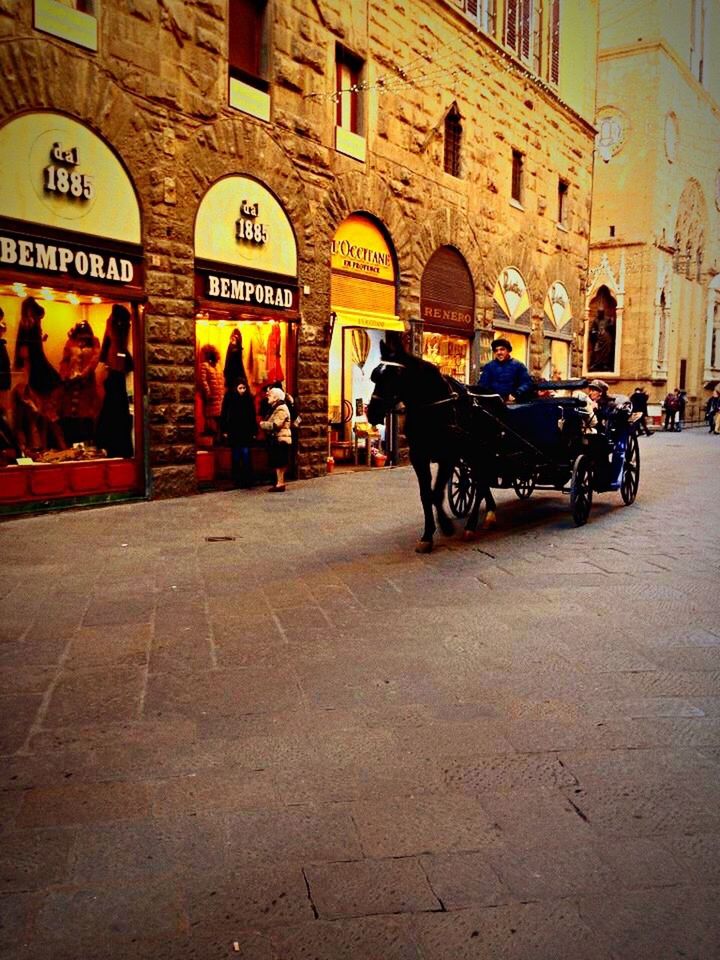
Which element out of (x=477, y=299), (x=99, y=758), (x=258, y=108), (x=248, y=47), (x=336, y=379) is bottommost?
(x=99, y=758)

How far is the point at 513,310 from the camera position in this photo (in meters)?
20.4

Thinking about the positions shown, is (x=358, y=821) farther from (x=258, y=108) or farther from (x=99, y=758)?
(x=258, y=108)

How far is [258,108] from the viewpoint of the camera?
1196cm

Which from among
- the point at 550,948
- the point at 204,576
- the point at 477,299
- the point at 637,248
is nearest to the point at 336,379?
the point at 477,299

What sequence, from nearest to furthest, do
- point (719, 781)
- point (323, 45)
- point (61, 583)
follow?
1. point (719, 781)
2. point (61, 583)
3. point (323, 45)

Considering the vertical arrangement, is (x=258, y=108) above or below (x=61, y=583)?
above

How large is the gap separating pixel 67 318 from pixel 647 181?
35.3 metres

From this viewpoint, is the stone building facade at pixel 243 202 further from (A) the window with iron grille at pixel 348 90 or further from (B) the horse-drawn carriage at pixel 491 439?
(B) the horse-drawn carriage at pixel 491 439

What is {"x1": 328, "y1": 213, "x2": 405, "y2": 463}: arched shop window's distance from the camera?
1426 cm

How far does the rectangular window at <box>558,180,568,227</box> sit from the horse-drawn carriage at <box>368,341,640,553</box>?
546 inches

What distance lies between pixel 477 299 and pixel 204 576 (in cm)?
1342

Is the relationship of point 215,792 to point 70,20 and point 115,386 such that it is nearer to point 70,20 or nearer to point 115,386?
point 115,386

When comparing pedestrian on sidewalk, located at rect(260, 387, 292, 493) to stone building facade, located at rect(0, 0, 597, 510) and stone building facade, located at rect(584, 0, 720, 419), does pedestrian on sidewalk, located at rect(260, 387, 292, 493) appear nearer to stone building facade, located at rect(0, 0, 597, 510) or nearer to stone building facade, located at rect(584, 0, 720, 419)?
stone building facade, located at rect(0, 0, 597, 510)

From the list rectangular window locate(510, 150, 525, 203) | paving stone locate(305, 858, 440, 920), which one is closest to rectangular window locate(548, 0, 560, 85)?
rectangular window locate(510, 150, 525, 203)
